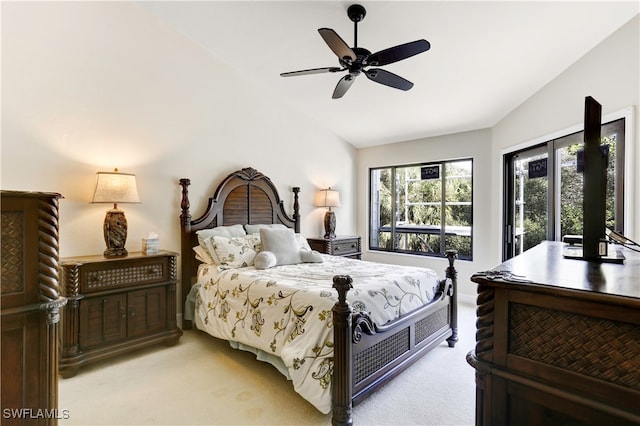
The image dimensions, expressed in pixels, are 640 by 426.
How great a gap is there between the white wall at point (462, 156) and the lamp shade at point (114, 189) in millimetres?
3916

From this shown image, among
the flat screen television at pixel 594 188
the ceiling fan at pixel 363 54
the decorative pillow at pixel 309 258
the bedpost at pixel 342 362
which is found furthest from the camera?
the decorative pillow at pixel 309 258

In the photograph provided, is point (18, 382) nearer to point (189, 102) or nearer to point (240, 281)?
point (240, 281)

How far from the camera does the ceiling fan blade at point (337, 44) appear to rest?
81.6 inches

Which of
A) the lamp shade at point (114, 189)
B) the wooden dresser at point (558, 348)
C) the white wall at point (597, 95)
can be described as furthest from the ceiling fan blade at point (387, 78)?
the lamp shade at point (114, 189)

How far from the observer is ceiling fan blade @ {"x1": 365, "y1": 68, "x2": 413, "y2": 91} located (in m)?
2.53

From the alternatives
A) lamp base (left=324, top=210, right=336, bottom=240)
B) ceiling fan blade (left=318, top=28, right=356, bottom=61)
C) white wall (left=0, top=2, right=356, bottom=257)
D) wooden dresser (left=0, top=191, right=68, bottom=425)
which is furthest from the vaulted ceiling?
wooden dresser (left=0, top=191, right=68, bottom=425)

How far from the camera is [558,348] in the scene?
33.1 inches

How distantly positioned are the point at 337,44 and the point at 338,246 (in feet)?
10.4

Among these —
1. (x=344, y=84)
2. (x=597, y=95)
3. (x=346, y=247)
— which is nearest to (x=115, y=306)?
(x=344, y=84)

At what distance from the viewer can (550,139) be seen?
3270 mm

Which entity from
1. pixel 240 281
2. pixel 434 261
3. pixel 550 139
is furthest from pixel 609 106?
pixel 240 281

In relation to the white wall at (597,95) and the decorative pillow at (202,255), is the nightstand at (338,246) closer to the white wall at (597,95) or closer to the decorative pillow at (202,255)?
the decorative pillow at (202,255)

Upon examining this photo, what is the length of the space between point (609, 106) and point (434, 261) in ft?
9.64

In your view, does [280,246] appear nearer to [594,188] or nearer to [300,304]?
[300,304]
